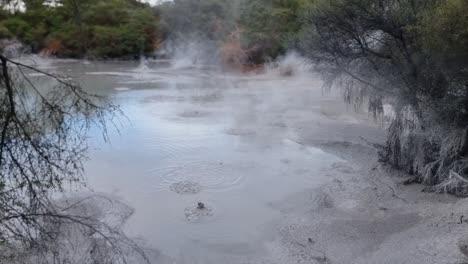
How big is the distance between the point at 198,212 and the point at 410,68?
4938mm

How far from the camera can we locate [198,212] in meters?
6.99

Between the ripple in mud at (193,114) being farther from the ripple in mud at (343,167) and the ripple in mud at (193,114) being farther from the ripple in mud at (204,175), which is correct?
the ripple in mud at (343,167)

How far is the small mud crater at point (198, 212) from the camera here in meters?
6.81

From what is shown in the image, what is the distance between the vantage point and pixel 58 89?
3.02 m

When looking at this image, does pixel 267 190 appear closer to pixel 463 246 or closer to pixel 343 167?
pixel 343 167

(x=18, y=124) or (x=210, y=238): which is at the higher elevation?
(x=18, y=124)

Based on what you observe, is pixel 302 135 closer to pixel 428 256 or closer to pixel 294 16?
pixel 428 256

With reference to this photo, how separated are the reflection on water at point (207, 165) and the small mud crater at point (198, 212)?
0.05 ft

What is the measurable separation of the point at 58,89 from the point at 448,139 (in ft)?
22.2

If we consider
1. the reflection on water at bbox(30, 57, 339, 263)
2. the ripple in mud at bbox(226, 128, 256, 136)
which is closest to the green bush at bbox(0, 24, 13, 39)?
the reflection on water at bbox(30, 57, 339, 263)

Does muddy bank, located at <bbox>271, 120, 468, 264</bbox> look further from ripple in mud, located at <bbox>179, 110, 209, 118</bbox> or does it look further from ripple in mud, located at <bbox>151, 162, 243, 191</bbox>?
ripple in mud, located at <bbox>179, 110, 209, 118</bbox>

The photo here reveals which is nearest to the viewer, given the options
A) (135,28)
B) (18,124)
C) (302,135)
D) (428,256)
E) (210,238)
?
(18,124)

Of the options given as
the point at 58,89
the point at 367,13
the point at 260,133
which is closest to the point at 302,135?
the point at 260,133

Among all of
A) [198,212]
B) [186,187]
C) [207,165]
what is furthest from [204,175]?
[198,212]
